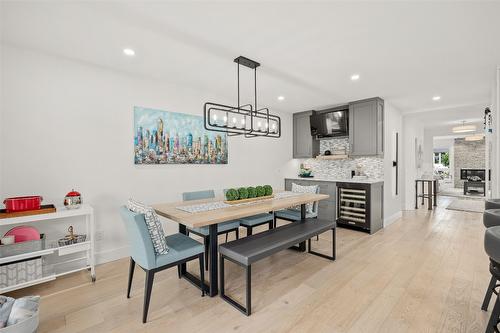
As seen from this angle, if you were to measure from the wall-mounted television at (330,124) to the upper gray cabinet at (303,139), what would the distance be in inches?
6.4

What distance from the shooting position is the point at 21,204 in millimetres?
2219

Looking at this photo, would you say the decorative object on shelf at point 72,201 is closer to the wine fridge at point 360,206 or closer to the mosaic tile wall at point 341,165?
the wine fridge at point 360,206

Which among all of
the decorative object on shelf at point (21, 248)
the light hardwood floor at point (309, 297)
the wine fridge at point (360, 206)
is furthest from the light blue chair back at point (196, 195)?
the wine fridge at point (360, 206)

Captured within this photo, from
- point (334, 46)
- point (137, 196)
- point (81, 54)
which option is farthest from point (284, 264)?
point (81, 54)

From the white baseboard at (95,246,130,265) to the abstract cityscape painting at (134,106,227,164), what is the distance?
3.98ft

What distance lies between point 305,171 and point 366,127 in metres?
1.69

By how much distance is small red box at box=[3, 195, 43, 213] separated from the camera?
2.18 m

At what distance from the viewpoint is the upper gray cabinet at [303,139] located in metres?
5.48

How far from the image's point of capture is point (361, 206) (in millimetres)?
4340

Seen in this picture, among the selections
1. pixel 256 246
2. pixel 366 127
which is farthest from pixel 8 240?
pixel 366 127

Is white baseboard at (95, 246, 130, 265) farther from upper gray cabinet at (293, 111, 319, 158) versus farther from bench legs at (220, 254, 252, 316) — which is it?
upper gray cabinet at (293, 111, 319, 158)

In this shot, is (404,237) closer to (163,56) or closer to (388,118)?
(388,118)

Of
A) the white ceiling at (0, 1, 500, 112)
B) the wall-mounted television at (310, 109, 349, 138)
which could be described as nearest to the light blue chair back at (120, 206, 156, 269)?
the white ceiling at (0, 1, 500, 112)

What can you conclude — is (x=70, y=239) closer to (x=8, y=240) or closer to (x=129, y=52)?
(x=8, y=240)
